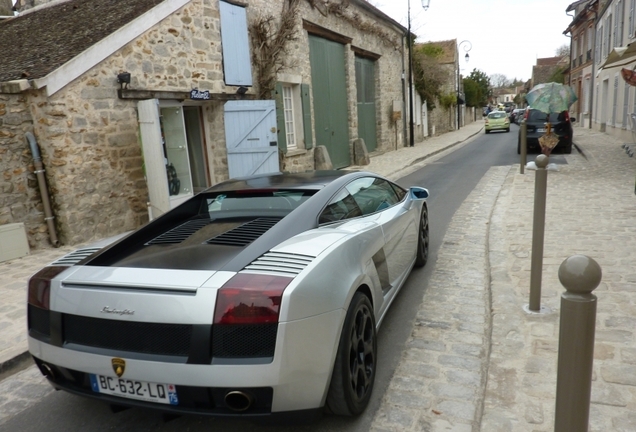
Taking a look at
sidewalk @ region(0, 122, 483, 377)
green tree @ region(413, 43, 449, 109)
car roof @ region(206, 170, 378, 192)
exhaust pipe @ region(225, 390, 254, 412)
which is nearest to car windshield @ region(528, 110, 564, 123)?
green tree @ region(413, 43, 449, 109)

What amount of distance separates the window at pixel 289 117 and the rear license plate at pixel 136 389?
10941 mm

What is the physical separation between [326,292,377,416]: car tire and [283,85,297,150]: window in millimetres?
10498

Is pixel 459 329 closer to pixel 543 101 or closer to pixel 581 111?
pixel 543 101

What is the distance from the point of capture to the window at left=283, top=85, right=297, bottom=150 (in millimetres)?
12953

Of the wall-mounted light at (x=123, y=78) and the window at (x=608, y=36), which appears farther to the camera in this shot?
the window at (x=608, y=36)

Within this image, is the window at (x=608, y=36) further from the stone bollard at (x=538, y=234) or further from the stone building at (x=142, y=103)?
the stone bollard at (x=538, y=234)

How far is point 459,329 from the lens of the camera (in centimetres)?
379

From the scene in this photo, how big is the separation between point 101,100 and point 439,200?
625 cm

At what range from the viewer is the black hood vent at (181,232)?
305 centimetres

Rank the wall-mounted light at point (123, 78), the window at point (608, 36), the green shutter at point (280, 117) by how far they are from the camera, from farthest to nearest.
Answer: the window at point (608, 36) → the green shutter at point (280, 117) → the wall-mounted light at point (123, 78)

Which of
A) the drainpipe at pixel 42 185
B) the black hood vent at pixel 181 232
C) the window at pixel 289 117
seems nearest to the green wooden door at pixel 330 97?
the window at pixel 289 117

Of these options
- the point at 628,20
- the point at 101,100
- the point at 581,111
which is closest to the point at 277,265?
the point at 101,100

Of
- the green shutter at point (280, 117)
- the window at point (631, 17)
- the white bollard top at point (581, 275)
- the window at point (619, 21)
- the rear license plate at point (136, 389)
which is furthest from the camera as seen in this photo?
the window at point (619, 21)

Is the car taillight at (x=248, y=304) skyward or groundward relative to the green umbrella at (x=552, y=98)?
groundward
